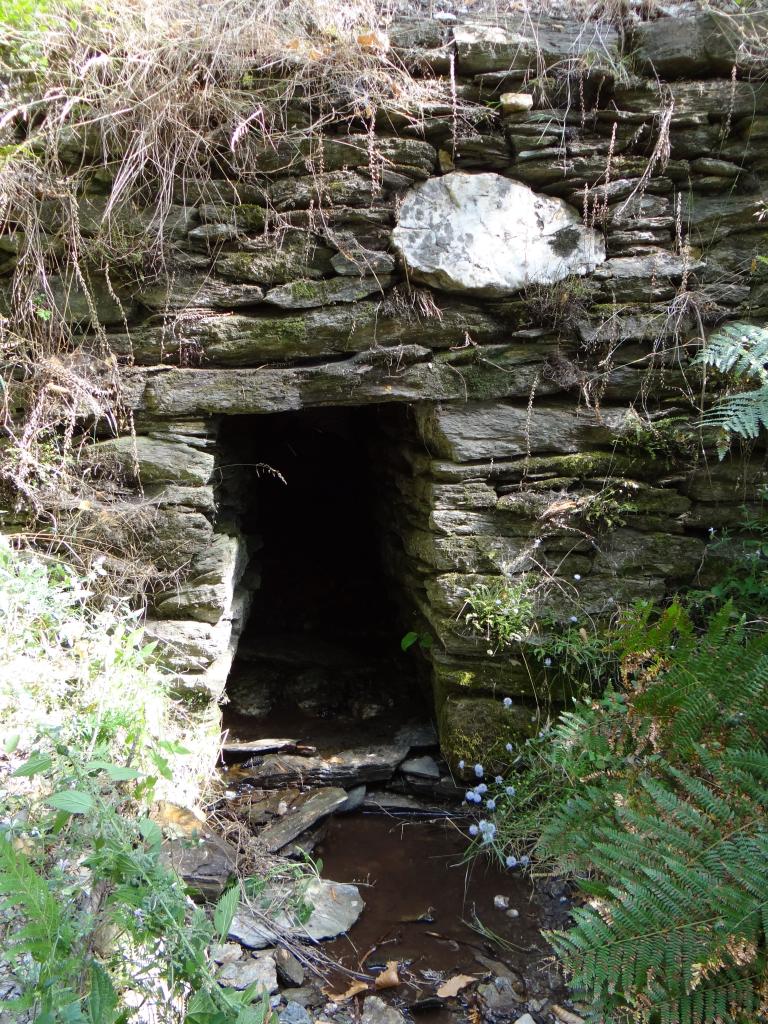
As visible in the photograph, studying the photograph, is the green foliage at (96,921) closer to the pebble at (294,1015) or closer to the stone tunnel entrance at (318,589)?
the pebble at (294,1015)

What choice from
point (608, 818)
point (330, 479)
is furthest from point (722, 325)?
point (330, 479)

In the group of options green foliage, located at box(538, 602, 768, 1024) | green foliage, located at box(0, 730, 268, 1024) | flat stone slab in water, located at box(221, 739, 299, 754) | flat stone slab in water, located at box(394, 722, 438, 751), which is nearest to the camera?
green foliage, located at box(0, 730, 268, 1024)

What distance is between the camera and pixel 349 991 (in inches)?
92.0

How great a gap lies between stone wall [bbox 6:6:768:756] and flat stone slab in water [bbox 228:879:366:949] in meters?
0.83

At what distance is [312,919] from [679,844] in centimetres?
133

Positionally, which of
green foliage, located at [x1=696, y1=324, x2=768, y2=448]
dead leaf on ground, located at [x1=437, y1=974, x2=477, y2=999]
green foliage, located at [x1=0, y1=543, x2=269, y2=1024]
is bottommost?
dead leaf on ground, located at [x1=437, y1=974, x2=477, y2=999]

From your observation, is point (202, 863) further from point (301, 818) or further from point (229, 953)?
point (301, 818)

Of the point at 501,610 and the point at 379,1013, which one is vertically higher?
the point at 501,610

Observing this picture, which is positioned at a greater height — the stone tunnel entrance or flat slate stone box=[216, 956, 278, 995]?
flat slate stone box=[216, 956, 278, 995]

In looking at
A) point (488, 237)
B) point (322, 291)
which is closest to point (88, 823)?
point (322, 291)

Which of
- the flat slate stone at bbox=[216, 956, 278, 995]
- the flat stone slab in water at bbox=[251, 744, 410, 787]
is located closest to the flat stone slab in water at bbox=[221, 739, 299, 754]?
the flat stone slab in water at bbox=[251, 744, 410, 787]

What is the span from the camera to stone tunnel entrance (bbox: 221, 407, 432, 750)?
3889mm

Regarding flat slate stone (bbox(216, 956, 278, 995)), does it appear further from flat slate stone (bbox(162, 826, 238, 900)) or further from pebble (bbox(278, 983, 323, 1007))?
flat slate stone (bbox(162, 826, 238, 900))

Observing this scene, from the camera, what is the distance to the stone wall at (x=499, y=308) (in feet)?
10.1
